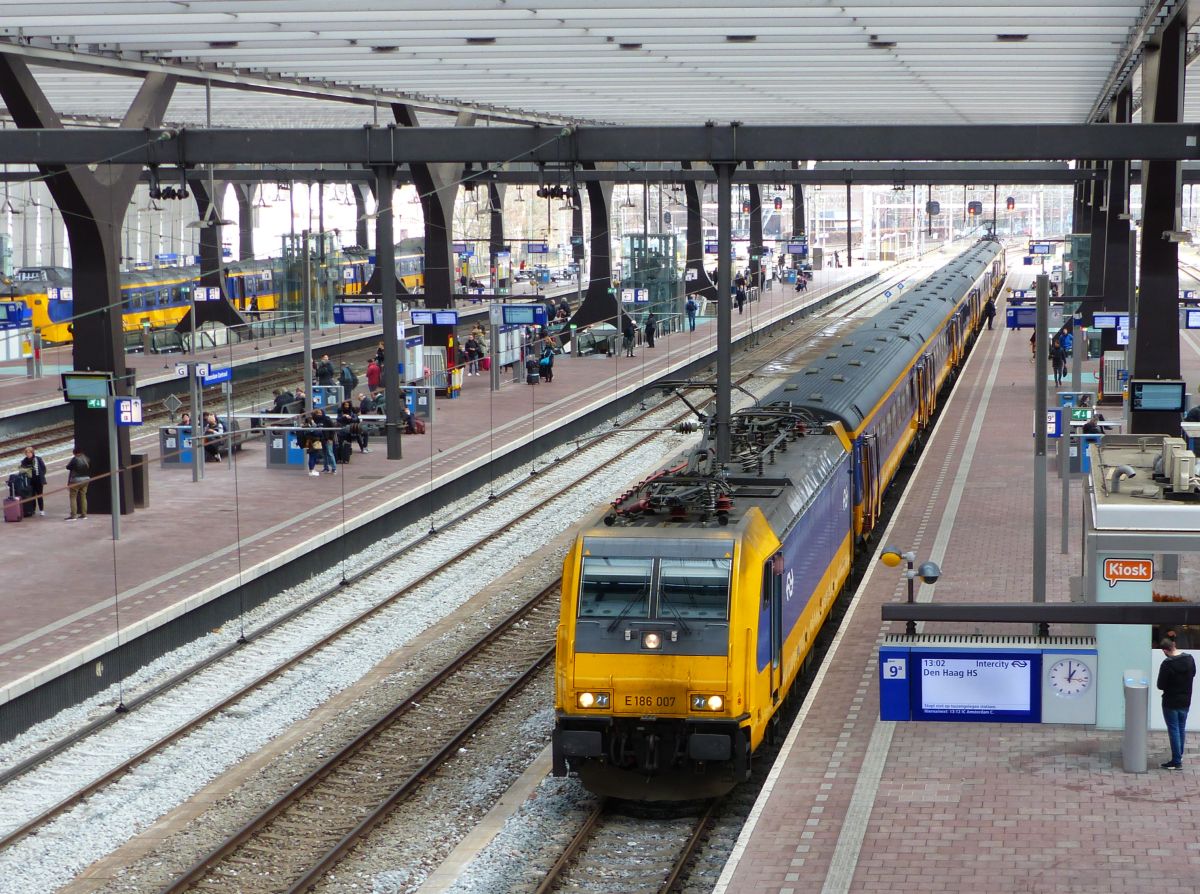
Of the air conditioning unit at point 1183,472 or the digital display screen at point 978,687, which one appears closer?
the air conditioning unit at point 1183,472

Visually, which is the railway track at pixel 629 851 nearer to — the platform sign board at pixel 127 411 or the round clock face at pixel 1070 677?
the round clock face at pixel 1070 677

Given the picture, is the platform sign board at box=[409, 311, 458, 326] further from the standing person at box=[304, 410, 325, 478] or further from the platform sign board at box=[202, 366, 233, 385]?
the standing person at box=[304, 410, 325, 478]

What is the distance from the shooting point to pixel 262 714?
16766 millimetres

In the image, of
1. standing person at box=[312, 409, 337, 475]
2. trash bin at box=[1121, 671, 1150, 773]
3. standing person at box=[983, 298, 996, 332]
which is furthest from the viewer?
standing person at box=[983, 298, 996, 332]

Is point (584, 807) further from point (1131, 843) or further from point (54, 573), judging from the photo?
point (54, 573)

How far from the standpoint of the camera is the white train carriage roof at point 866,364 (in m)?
21.6

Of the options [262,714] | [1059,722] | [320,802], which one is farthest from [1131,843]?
[262,714]

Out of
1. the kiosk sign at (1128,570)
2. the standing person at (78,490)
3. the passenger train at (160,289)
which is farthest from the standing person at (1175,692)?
the passenger train at (160,289)

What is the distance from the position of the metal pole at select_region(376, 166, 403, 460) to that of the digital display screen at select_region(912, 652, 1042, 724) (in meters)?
16.6

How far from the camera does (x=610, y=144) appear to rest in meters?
21.3

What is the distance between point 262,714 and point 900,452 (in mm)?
15492

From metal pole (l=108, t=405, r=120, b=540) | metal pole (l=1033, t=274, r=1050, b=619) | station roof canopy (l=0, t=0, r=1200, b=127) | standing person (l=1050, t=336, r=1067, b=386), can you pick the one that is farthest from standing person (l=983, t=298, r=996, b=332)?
metal pole (l=1033, t=274, r=1050, b=619)

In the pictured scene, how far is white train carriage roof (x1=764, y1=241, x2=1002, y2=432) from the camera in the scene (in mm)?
21625

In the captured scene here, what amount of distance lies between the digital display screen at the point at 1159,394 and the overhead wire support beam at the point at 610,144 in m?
3.79
